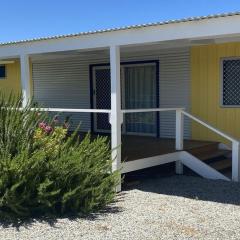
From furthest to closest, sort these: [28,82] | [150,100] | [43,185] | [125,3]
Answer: [125,3] → [150,100] → [28,82] → [43,185]

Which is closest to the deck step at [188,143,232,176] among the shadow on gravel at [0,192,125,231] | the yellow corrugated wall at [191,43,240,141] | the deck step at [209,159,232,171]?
the deck step at [209,159,232,171]

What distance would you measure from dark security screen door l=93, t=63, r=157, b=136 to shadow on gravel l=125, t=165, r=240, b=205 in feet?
8.59

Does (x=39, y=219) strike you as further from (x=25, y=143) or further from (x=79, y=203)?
(x=25, y=143)

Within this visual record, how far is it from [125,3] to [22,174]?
79.1 feet

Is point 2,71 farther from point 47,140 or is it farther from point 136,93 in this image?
point 47,140

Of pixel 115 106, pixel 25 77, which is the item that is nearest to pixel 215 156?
pixel 115 106

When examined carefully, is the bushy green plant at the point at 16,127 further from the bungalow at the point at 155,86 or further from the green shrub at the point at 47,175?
the bungalow at the point at 155,86

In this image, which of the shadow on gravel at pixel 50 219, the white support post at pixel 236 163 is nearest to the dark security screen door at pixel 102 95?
the white support post at pixel 236 163

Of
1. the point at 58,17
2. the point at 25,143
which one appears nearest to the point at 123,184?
the point at 25,143

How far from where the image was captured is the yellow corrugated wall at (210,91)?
35.7 feet

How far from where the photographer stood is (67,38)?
29.8 ft

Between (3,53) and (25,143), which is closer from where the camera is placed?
(25,143)

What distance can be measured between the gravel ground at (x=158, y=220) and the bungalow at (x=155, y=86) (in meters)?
0.96

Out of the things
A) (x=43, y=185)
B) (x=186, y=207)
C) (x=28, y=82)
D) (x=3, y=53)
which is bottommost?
(x=186, y=207)
